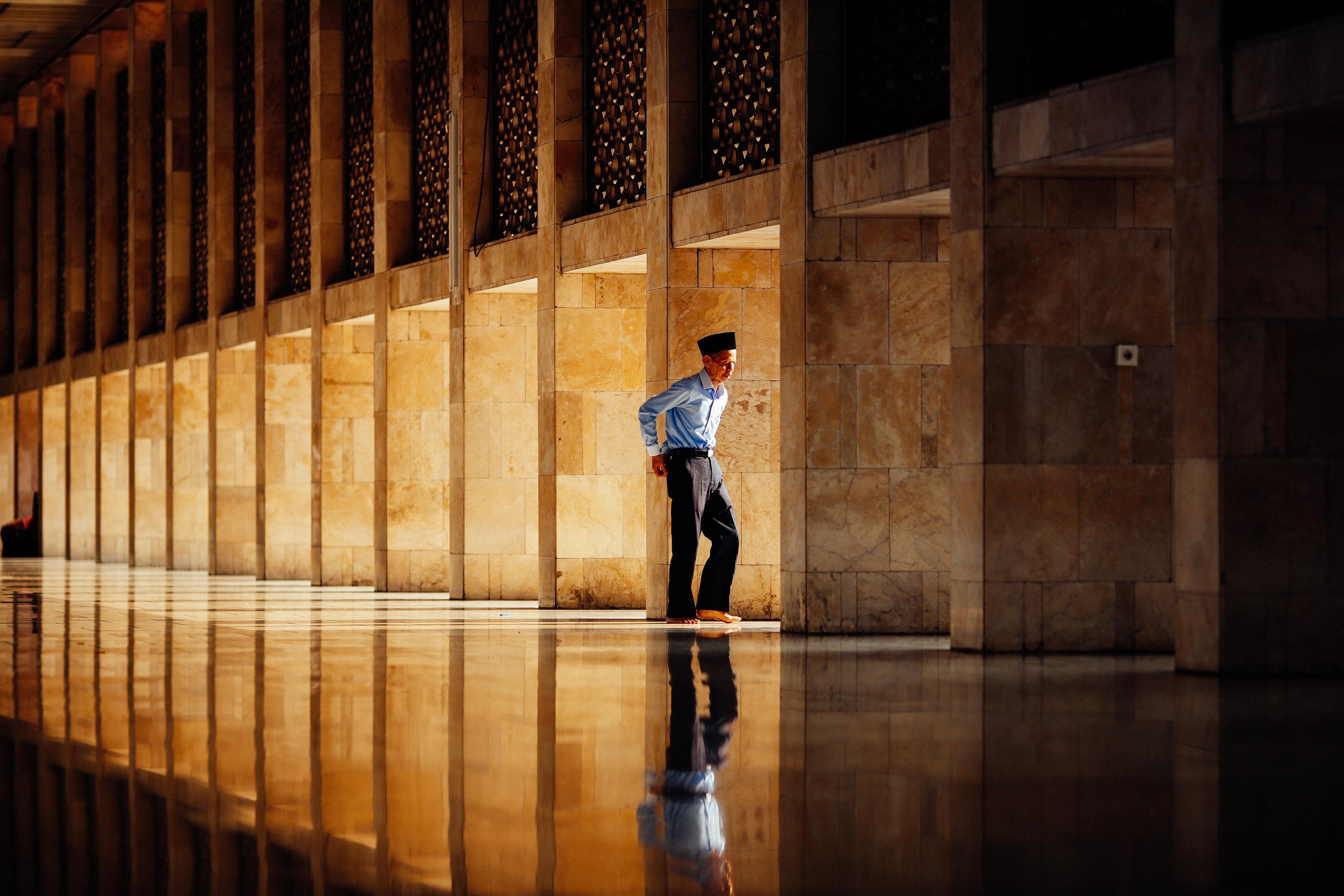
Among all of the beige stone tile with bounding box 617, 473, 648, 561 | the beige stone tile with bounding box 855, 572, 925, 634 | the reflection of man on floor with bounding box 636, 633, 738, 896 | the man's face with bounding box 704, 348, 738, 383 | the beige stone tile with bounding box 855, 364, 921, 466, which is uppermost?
the man's face with bounding box 704, 348, 738, 383

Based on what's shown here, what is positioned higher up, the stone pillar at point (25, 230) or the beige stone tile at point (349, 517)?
the stone pillar at point (25, 230)

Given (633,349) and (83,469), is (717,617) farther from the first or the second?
(83,469)

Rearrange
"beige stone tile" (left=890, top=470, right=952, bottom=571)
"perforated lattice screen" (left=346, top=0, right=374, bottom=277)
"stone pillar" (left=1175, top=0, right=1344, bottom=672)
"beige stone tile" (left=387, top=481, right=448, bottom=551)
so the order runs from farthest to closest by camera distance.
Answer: "perforated lattice screen" (left=346, top=0, right=374, bottom=277), "beige stone tile" (left=387, top=481, right=448, bottom=551), "beige stone tile" (left=890, top=470, right=952, bottom=571), "stone pillar" (left=1175, top=0, right=1344, bottom=672)

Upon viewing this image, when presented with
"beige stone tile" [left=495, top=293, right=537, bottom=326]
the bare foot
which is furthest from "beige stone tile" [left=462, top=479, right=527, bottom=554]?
the bare foot

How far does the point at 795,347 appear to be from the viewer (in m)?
13.5

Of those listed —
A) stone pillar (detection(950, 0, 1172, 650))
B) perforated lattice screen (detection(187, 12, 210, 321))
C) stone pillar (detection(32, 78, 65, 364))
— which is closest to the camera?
stone pillar (detection(950, 0, 1172, 650))

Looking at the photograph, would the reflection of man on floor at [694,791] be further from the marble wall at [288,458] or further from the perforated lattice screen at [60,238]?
the perforated lattice screen at [60,238]

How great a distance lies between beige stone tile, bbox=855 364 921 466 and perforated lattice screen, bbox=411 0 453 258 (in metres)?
7.76

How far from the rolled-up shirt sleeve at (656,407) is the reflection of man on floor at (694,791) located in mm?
4871

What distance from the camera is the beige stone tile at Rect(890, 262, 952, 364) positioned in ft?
44.4

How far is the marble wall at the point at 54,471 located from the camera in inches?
1464

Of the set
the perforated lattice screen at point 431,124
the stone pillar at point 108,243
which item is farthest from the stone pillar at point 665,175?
the stone pillar at point 108,243

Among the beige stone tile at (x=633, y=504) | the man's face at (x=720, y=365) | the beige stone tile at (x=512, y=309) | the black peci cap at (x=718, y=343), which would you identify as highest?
the beige stone tile at (x=512, y=309)

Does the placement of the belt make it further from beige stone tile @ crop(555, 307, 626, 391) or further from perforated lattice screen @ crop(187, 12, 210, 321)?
perforated lattice screen @ crop(187, 12, 210, 321)
